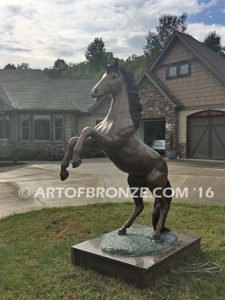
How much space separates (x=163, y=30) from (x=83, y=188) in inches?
1887

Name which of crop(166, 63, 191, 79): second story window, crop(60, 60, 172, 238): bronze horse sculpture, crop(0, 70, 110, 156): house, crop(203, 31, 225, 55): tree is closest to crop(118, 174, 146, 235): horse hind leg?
crop(60, 60, 172, 238): bronze horse sculpture

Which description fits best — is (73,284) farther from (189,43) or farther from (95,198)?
(189,43)

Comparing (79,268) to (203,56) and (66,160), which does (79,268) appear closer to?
(66,160)

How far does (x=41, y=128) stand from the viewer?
23.8m

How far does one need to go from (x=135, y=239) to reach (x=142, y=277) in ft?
2.20

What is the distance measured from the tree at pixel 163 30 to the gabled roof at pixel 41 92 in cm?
2711

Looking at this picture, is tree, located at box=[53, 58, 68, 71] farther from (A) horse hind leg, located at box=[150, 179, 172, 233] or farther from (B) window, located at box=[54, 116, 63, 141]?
(A) horse hind leg, located at box=[150, 179, 172, 233]

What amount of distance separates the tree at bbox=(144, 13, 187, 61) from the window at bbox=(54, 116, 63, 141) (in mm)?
31936

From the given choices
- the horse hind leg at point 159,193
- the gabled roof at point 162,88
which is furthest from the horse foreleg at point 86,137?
the gabled roof at point 162,88

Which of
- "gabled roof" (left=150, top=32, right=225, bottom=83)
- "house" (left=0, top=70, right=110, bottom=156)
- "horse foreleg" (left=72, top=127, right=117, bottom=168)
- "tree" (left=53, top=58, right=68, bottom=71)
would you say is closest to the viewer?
"horse foreleg" (left=72, top=127, right=117, bottom=168)

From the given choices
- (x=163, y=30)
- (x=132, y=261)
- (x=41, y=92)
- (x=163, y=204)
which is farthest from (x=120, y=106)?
(x=163, y=30)

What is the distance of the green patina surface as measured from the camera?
4.27 m

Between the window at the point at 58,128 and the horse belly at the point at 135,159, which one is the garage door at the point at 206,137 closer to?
the window at the point at 58,128

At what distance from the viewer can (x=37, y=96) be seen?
2472cm
